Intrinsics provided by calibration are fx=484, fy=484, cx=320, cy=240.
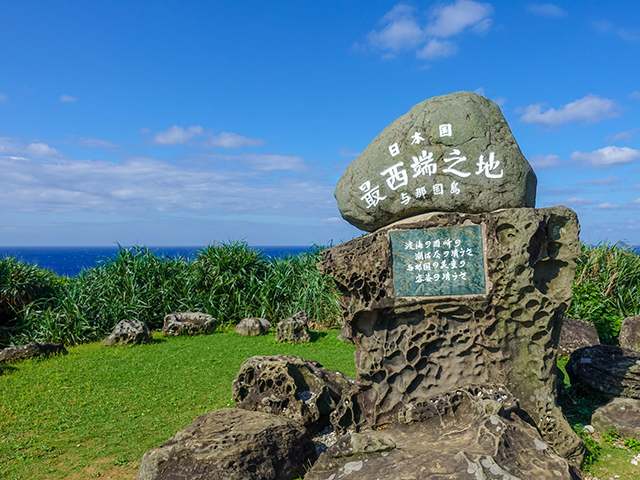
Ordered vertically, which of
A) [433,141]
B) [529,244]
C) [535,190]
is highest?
[433,141]

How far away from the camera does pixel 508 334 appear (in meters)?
3.74

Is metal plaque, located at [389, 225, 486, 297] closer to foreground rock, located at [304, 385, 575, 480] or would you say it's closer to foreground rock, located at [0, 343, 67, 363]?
foreground rock, located at [304, 385, 575, 480]

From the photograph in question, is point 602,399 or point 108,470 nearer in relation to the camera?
point 108,470

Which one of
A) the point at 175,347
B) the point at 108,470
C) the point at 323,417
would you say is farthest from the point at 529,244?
the point at 175,347

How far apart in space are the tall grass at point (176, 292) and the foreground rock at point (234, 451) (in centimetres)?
533

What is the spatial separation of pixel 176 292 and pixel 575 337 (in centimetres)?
668

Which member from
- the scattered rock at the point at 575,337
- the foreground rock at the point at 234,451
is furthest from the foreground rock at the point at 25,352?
the scattered rock at the point at 575,337

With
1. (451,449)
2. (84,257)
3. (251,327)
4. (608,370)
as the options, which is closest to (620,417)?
(608,370)

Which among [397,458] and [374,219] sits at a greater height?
[374,219]

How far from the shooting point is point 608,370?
462cm

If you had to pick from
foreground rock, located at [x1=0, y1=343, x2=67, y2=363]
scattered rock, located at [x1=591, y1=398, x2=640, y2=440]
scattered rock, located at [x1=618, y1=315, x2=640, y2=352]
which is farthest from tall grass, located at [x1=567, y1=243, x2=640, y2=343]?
foreground rock, located at [x1=0, y1=343, x2=67, y2=363]

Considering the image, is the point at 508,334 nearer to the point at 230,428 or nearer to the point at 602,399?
the point at 602,399

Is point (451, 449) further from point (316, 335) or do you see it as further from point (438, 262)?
point (316, 335)

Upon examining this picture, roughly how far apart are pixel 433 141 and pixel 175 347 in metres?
5.30
